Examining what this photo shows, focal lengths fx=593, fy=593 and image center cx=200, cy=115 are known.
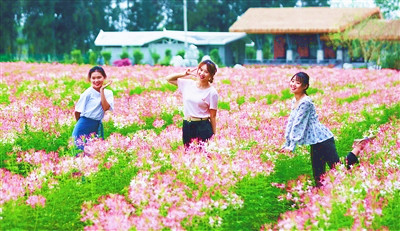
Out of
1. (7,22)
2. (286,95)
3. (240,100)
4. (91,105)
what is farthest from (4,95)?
(7,22)

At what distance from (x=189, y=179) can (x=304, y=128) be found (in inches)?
60.1

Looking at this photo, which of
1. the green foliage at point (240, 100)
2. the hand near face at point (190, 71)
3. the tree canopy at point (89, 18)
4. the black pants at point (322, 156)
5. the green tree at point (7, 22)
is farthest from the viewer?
the tree canopy at point (89, 18)

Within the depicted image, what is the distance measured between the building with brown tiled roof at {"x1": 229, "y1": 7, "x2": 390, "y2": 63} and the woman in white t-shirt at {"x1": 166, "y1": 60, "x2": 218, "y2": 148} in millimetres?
32585

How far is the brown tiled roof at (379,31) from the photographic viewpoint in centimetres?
3384

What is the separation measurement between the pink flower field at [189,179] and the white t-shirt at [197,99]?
16.1 inches

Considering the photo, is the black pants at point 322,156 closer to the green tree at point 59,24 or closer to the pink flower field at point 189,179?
the pink flower field at point 189,179

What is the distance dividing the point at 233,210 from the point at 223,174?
1.17ft

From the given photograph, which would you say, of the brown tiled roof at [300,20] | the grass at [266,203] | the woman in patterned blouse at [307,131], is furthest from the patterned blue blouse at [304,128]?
the brown tiled roof at [300,20]

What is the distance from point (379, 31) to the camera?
33.9m

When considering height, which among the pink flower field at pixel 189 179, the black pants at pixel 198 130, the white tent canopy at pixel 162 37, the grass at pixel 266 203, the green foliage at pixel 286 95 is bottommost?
the grass at pixel 266 203

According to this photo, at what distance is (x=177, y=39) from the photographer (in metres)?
47.3

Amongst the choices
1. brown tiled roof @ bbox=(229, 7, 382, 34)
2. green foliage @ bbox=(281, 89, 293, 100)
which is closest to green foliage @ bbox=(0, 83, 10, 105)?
green foliage @ bbox=(281, 89, 293, 100)

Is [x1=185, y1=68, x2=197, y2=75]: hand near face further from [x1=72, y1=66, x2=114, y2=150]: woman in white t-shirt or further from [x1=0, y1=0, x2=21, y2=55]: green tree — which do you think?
[x1=0, y1=0, x2=21, y2=55]: green tree

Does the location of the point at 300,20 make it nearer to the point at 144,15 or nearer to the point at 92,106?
the point at 144,15
